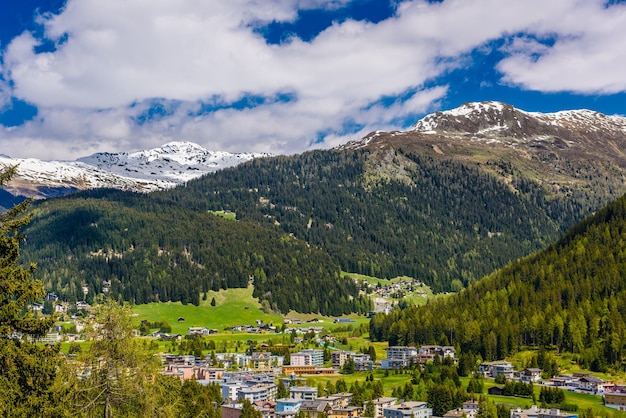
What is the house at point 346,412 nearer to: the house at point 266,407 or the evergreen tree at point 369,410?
the evergreen tree at point 369,410

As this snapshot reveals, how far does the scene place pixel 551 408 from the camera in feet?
445

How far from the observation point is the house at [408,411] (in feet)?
439

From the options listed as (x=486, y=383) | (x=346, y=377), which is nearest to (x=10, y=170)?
(x=486, y=383)

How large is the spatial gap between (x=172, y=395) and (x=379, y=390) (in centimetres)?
12113

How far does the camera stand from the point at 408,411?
134 metres

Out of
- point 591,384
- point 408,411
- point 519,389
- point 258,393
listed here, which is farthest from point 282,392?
point 591,384

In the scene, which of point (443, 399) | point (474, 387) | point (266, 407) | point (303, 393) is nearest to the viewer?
point (443, 399)

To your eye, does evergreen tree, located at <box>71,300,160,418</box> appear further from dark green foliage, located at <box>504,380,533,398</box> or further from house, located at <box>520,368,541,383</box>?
house, located at <box>520,368,541,383</box>

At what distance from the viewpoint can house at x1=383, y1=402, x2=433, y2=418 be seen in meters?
134

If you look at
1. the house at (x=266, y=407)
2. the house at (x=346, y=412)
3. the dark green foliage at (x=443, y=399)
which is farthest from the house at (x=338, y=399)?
the dark green foliage at (x=443, y=399)

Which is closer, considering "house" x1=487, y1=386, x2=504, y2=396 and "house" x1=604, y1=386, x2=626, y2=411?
"house" x1=604, y1=386, x2=626, y2=411

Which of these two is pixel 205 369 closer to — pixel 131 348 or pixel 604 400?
pixel 604 400

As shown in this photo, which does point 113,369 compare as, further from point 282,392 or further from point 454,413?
point 282,392

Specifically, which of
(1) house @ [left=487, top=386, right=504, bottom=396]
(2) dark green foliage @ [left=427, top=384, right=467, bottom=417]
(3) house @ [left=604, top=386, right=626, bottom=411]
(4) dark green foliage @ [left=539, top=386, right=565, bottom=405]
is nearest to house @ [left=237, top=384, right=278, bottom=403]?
(2) dark green foliage @ [left=427, top=384, right=467, bottom=417]
